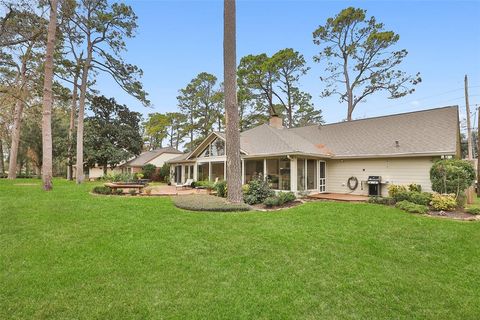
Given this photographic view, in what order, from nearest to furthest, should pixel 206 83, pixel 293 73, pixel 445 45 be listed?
pixel 445 45 < pixel 293 73 < pixel 206 83

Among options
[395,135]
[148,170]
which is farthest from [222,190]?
→ [148,170]

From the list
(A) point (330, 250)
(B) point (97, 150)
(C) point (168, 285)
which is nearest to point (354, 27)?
(A) point (330, 250)

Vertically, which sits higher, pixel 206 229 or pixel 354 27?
pixel 354 27

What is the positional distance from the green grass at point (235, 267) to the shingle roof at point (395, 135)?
5.53 meters

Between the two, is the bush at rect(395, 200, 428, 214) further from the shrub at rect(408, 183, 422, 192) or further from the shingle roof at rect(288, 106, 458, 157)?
the shingle roof at rect(288, 106, 458, 157)

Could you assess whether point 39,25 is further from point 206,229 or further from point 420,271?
point 420,271

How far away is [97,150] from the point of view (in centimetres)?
2589

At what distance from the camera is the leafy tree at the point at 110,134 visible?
2583 centimetres

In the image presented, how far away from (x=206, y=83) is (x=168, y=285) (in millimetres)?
31652

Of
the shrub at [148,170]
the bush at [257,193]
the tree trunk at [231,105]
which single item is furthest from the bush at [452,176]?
the shrub at [148,170]

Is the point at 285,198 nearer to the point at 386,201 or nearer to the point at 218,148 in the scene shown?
the point at 386,201

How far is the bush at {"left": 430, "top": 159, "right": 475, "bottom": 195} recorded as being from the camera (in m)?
9.28

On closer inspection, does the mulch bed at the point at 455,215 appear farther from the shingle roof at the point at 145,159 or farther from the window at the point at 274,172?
the shingle roof at the point at 145,159

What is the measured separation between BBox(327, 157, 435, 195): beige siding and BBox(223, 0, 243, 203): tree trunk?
23.3 ft
